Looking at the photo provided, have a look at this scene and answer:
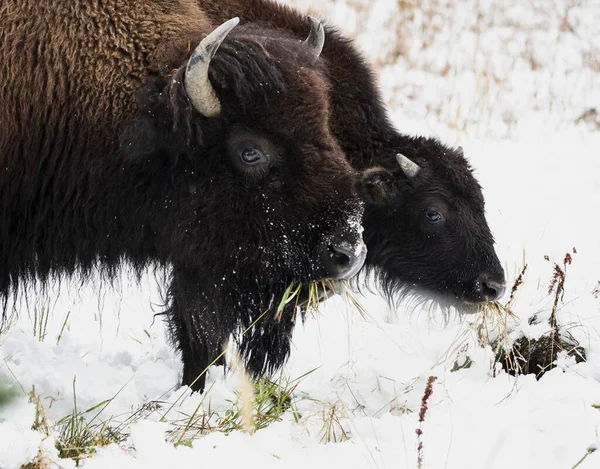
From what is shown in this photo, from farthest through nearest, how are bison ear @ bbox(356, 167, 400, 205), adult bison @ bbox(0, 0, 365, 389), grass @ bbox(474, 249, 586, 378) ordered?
bison ear @ bbox(356, 167, 400, 205) → grass @ bbox(474, 249, 586, 378) → adult bison @ bbox(0, 0, 365, 389)

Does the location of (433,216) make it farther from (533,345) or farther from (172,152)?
(172,152)

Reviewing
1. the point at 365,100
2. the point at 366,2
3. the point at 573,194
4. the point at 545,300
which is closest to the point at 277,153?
the point at 365,100

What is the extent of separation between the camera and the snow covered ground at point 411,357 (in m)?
3.56

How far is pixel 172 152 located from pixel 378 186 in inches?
92.2

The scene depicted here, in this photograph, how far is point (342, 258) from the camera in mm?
4027

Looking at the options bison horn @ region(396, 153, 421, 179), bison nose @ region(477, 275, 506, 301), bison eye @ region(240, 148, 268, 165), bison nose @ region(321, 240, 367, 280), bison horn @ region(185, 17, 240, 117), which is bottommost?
bison nose @ region(477, 275, 506, 301)

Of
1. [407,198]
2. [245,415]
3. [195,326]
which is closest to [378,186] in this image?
[407,198]

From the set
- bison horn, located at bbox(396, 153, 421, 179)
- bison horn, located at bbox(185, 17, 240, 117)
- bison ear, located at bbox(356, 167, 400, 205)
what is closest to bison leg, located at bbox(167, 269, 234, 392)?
bison horn, located at bbox(185, 17, 240, 117)

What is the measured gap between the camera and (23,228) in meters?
4.43

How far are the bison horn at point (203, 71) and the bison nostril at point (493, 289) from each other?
2.67 meters

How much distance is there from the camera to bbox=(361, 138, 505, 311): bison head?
243 inches

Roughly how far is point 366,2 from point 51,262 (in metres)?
9.00

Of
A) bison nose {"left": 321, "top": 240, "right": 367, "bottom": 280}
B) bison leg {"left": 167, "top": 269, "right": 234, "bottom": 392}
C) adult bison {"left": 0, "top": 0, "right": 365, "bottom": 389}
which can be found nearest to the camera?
bison nose {"left": 321, "top": 240, "right": 367, "bottom": 280}

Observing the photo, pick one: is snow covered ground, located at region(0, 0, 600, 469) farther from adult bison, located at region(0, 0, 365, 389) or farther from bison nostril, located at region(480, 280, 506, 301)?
adult bison, located at region(0, 0, 365, 389)
